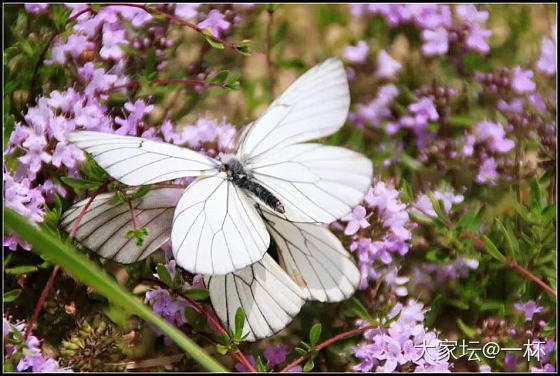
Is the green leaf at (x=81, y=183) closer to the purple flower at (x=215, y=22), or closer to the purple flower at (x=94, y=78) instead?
the purple flower at (x=94, y=78)

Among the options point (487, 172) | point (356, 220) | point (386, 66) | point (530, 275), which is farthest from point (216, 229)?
point (386, 66)

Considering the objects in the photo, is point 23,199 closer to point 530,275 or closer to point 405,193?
point 405,193

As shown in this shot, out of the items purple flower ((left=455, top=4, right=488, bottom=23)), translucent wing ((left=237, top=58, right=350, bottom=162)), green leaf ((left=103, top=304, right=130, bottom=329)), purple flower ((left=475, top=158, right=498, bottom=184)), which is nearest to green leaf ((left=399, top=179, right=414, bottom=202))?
purple flower ((left=475, top=158, right=498, bottom=184))

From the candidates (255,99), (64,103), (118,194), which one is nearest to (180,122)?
(255,99)

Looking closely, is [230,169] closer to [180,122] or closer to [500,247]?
[180,122]

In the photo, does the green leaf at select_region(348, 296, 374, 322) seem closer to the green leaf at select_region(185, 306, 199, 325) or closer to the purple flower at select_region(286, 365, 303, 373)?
the purple flower at select_region(286, 365, 303, 373)
